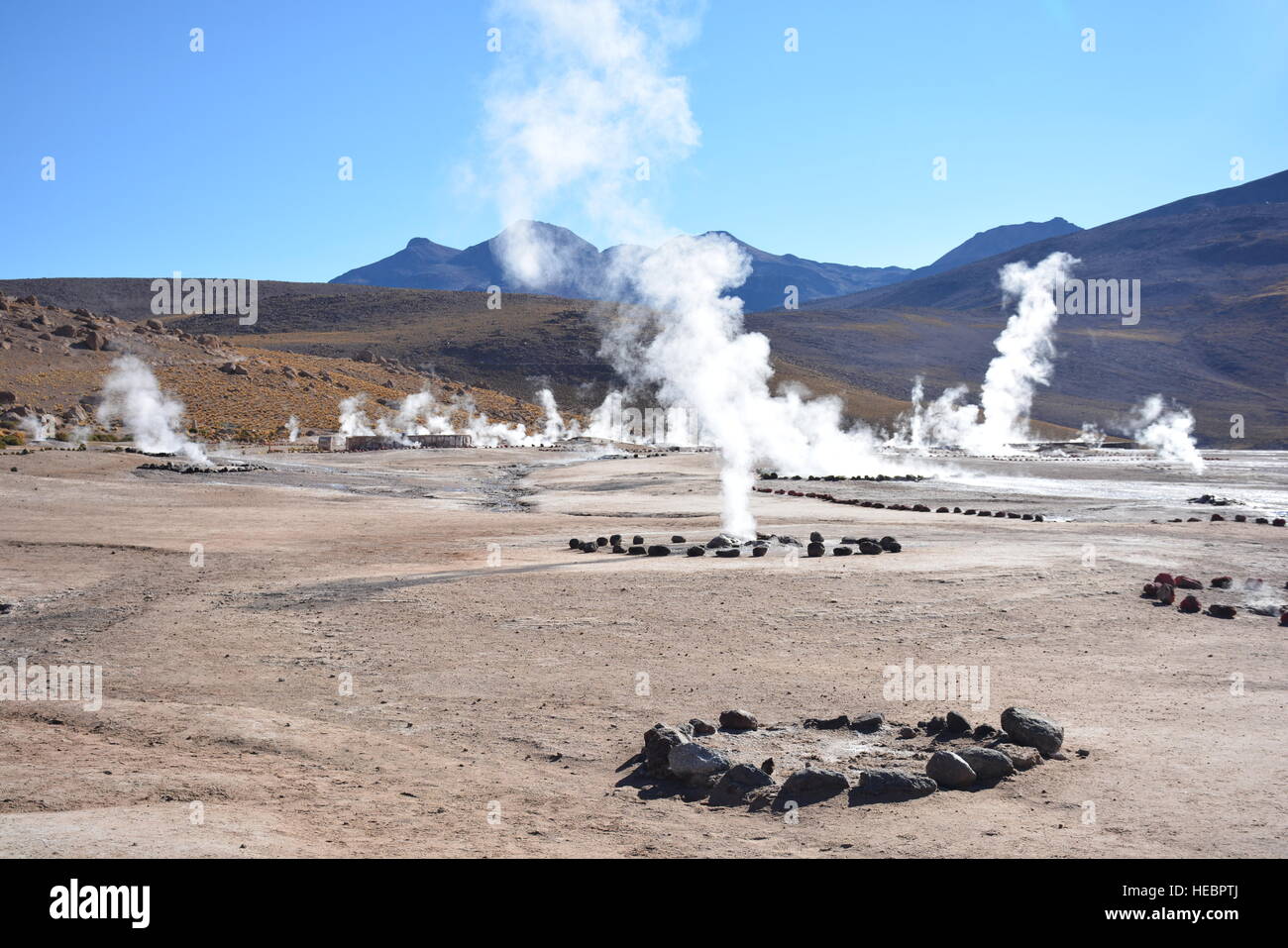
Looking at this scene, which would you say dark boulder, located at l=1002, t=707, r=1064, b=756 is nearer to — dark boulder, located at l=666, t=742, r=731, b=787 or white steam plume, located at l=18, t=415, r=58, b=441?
dark boulder, located at l=666, t=742, r=731, b=787

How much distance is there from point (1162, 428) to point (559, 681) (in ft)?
426

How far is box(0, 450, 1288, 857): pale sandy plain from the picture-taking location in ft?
22.8

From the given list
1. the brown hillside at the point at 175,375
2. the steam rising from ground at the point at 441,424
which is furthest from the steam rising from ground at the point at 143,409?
the steam rising from ground at the point at 441,424

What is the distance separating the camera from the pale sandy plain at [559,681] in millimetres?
6957

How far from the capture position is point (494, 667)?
11.9 metres

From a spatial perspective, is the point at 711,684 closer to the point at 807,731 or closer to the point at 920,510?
the point at 807,731

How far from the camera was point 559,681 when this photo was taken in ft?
37.3

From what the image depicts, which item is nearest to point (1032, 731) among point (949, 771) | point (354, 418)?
point (949, 771)

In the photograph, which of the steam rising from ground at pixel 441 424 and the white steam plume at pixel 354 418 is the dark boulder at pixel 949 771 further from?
the white steam plume at pixel 354 418

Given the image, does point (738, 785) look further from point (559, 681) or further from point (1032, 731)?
point (559, 681)

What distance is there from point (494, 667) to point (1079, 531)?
19120 millimetres

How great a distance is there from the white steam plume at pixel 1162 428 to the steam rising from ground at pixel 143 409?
68.7 m

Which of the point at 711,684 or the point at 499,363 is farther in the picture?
the point at 499,363
